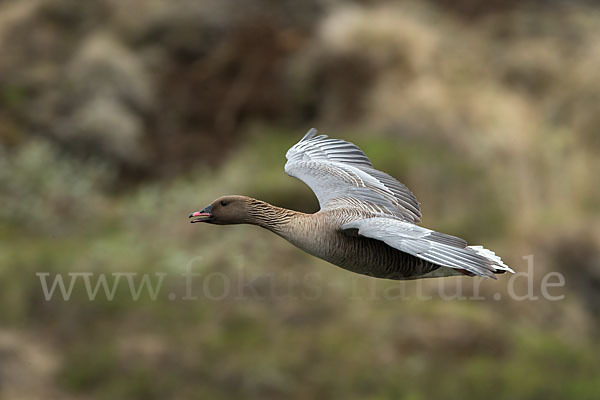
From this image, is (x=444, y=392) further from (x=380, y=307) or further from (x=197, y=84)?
(x=197, y=84)

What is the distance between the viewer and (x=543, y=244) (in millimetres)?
17703

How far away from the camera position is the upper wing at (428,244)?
21.0 feet

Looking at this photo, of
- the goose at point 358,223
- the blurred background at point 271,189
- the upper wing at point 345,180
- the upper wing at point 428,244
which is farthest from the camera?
the blurred background at point 271,189

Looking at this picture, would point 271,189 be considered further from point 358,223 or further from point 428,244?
point 428,244

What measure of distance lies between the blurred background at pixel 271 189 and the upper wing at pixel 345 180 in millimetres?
6160

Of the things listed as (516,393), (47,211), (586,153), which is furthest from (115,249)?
(586,153)

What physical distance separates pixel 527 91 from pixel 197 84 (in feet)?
24.4

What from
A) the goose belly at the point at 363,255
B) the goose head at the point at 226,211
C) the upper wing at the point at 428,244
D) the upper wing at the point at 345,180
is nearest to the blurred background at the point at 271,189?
the upper wing at the point at 345,180

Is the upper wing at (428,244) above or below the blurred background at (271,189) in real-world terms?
below

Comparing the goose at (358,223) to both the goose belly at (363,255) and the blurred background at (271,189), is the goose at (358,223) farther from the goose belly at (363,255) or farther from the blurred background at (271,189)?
the blurred background at (271,189)

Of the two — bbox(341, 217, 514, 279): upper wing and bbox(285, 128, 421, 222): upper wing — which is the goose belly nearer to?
bbox(341, 217, 514, 279): upper wing

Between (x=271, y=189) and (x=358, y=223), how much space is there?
29.4 feet

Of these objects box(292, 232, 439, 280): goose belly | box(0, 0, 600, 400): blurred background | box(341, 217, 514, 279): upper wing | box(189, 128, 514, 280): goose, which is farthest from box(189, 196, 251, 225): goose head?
box(0, 0, 600, 400): blurred background

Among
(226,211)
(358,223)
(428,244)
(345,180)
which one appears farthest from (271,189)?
(428,244)
